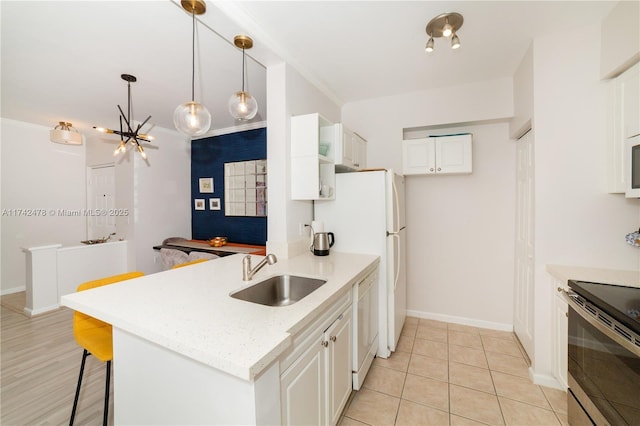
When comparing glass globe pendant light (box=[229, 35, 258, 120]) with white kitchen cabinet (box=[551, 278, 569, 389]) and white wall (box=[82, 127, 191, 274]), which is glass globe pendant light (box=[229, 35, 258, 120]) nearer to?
white kitchen cabinet (box=[551, 278, 569, 389])

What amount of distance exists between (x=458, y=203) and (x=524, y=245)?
78 centimetres

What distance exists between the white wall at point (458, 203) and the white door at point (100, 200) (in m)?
4.19

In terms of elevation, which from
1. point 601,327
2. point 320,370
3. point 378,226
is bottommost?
point 320,370

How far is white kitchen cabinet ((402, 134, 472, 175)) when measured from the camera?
2797 mm

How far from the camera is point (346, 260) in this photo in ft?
7.05

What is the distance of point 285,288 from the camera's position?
1.77 meters

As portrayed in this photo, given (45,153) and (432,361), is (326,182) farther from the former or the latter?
(45,153)

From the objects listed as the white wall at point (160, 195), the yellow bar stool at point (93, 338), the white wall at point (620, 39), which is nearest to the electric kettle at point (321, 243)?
the yellow bar stool at point (93, 338)

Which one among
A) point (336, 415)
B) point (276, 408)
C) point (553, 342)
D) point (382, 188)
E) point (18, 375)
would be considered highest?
point (382, 188)

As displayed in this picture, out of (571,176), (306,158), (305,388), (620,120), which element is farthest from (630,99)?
(305,388)

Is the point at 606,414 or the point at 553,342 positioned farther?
the point at 553,342

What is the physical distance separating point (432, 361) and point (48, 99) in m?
5.16

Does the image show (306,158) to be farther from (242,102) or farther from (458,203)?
(458,203)

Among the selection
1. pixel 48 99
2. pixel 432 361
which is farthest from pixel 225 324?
pixel 48 99
